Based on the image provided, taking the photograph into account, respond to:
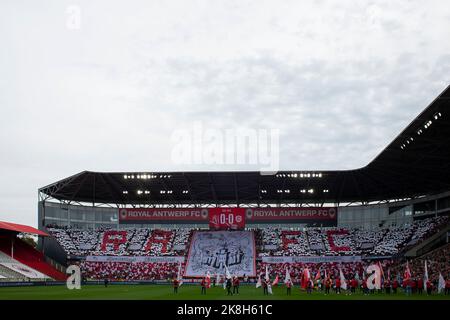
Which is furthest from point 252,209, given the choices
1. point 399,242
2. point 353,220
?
point 399,242

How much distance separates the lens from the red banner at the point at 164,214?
84062 mm

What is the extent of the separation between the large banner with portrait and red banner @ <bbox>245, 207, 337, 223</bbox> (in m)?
3.36

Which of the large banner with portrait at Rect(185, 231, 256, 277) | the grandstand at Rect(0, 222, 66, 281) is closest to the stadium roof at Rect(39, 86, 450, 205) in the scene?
the large banner with portrait at Rect(185, 231, 256, 277)

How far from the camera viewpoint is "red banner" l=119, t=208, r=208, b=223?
84062 millimetres

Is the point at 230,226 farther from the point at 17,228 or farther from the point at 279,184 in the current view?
the point at 17,228

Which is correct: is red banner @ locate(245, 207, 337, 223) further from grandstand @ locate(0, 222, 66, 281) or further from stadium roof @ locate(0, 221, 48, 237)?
stadium roof @ locate(0, 221, 48, 237)

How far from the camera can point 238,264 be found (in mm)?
75562

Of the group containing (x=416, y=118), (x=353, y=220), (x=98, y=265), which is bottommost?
(x=98, y=265)

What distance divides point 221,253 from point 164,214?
12577 mm

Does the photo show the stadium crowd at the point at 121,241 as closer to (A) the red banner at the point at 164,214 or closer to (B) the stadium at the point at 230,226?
(B) the stadium at the point at 230,226

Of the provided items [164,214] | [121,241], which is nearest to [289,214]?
[164,214]

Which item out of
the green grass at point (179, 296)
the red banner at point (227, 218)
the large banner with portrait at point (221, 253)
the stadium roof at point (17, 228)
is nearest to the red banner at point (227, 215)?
the red banner at point (227, 218)

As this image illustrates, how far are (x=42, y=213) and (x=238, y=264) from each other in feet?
100
